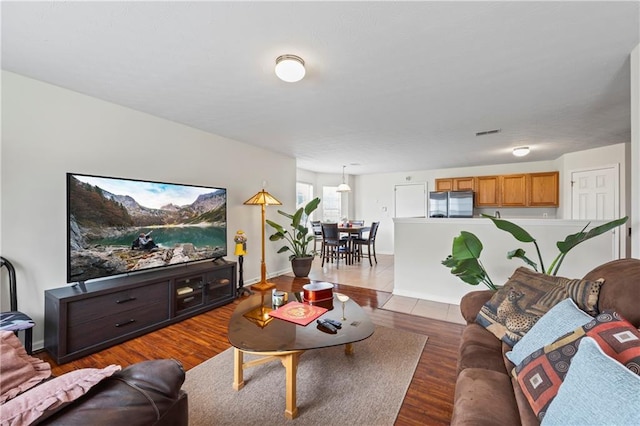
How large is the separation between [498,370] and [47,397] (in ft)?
5.94

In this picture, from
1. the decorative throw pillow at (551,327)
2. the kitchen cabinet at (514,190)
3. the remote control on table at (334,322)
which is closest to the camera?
the decorative throw pillow at (551,327)

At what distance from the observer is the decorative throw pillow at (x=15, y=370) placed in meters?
0.99

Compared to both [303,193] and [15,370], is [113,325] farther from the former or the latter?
[303,193]

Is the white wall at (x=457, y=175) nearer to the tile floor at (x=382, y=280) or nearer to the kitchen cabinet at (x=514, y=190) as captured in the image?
the kitchen cabinet at (x=514, y=190)

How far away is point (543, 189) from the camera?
17.7 ft

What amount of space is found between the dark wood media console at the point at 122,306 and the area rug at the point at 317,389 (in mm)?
952

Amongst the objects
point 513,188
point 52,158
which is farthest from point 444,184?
point 52,158

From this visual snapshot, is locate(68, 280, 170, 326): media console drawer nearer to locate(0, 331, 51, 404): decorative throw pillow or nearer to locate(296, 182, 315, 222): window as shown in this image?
locate(0, 331, 51, 404): decorative throw pillow

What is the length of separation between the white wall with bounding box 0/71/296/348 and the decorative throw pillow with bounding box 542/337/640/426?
3509 mm

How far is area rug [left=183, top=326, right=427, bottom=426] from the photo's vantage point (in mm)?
1595

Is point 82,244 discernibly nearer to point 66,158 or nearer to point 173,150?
point 66,158

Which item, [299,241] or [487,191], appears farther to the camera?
[487,191]

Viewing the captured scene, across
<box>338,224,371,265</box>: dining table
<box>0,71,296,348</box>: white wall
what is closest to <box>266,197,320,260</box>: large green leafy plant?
<box>338,224,371,265</box>: dining table

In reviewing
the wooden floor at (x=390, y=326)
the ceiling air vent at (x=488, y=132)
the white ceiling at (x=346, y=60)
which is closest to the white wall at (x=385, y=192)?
the ceiling air vent at (x=488, y=132)
